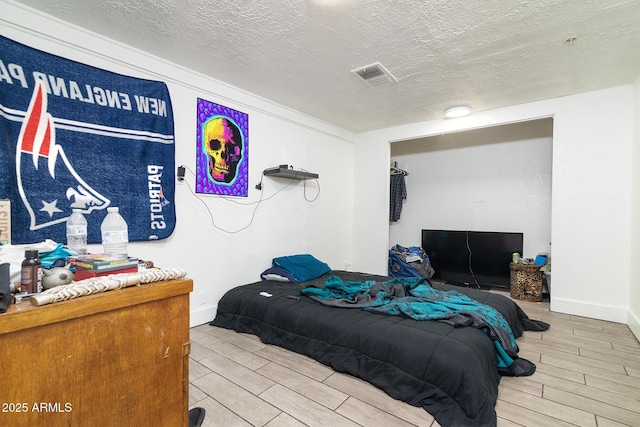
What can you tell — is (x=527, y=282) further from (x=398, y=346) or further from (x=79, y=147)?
(x=79, y=147)

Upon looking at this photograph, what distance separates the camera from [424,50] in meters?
2.34

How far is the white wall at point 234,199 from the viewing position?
210 centimetres

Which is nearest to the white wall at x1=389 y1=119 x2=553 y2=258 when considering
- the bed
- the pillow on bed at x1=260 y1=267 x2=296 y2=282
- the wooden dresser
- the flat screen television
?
the flat screen television

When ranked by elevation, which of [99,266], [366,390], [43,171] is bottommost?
[366,390]

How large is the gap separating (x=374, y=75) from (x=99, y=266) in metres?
2.65

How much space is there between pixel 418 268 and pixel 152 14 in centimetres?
423

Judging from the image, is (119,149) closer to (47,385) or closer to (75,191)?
(75,191)

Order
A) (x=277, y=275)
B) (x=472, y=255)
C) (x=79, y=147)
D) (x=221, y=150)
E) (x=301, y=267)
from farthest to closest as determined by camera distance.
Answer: (x=472, y=255)
(x=301, y=267)
(x=277, y=275)
(x=221, y=150)
(x=79, y=147)

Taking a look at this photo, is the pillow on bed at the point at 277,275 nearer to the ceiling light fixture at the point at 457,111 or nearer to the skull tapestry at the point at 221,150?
the skull tapestry at the point at 221,150

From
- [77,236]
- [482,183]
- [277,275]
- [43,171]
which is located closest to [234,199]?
[277,275]

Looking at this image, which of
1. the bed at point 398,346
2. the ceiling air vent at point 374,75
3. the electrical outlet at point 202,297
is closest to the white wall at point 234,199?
the electrical outlet at point 202,297

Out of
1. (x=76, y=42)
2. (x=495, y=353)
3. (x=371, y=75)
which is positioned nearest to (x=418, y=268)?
(x=495, y=353)

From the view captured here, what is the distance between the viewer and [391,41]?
2.22 m

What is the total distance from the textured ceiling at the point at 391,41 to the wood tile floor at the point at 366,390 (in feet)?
7.95
